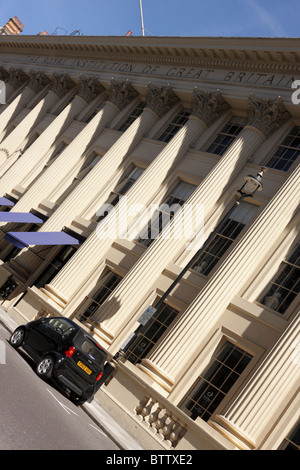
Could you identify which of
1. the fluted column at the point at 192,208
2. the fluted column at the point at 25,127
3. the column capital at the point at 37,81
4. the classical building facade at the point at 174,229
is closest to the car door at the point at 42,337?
the classical building facade at the point at 174,229

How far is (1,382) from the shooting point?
9.59 metres

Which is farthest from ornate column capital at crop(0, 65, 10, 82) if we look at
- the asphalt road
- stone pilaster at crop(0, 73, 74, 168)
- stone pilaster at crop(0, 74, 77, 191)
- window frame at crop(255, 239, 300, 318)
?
the asphalt road

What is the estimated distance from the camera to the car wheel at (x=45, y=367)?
468 inches

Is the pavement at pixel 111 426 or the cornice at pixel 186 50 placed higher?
the cornice at pixel 186 50

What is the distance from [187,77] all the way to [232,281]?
1316 centimetres

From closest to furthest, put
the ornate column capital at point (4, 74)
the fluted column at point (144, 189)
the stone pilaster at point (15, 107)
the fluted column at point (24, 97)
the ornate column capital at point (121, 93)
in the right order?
→ 1. the fluted column at point (144, 189)
2. the ornate column capital at point (121, 93)
3. the fluted column at point (24, 97)
4. the stone pilaster at point (15, 107)
5. the ornate column capital at point (4, 74)

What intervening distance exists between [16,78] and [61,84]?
752cm

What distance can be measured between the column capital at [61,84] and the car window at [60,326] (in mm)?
23216

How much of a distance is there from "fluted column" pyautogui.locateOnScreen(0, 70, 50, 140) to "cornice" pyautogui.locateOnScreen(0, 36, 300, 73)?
2048mm

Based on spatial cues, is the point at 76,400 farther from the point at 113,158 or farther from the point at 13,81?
the point at 13,81

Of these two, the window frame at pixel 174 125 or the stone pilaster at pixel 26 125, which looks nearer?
the window frame at pixel 174 125

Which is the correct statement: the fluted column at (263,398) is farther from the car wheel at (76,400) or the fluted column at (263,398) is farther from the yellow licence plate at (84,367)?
the yellow licence plate at (84,367)

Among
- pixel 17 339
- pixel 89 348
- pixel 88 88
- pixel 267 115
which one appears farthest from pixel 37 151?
pixel 89 348

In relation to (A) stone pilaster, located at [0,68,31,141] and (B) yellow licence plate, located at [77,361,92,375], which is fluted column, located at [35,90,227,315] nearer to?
(B) yellow licence plate, located at [77,361,92,375]
